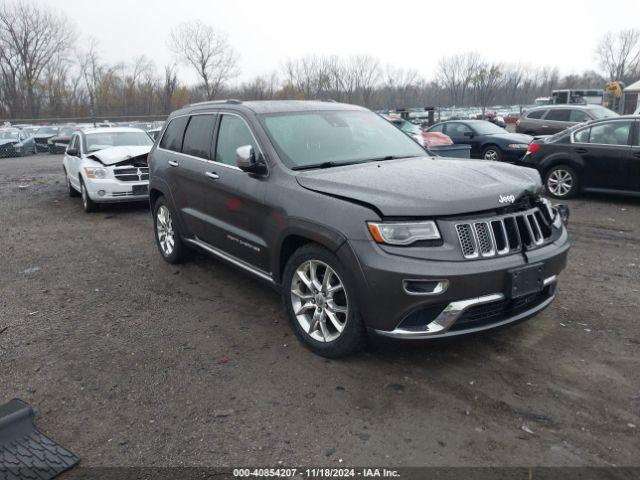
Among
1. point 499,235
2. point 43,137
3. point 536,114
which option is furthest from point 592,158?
point 43,137

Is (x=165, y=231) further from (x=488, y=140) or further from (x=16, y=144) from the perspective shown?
(x=16, y=144)

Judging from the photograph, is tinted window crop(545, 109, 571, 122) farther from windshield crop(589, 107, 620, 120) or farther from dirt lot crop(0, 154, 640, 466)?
dirt lot crop(0, 154, 640, 466)

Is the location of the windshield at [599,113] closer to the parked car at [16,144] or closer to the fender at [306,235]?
the fender at [306,235]

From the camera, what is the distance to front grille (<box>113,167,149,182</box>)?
10055 millimetres

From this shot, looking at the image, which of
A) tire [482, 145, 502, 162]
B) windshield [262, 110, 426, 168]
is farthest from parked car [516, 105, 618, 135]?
windshield [262, 110, 426, 168]

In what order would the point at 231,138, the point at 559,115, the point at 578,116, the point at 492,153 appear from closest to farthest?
the point at 231,138
the point at 492,153
the point at 578,116
the point at 559,115

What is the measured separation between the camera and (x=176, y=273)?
6199mm

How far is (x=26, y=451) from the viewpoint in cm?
301

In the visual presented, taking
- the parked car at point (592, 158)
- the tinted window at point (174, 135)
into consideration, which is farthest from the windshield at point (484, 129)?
the tinted window at point (174, 135)

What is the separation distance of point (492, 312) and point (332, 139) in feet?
6.80

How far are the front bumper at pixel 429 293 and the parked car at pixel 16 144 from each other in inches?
1126

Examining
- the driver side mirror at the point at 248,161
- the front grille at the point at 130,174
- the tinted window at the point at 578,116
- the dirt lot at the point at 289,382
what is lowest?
the dirt lot at the point at 289,382

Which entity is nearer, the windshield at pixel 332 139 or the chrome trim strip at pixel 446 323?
the chrome trim strip at pixel 446 323

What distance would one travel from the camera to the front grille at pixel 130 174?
10.1 meters
